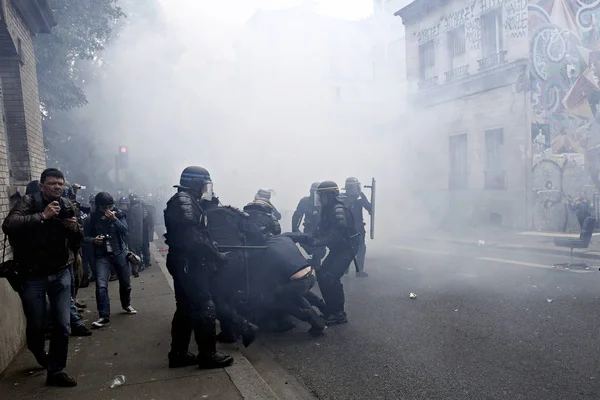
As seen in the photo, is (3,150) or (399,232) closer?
(3,150)

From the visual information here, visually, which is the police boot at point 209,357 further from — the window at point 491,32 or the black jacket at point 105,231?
the window at point 491,32

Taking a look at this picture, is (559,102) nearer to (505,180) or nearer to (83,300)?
(505,180)

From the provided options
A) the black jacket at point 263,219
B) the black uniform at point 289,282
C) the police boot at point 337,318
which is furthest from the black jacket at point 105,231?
the police boot at point 337,318

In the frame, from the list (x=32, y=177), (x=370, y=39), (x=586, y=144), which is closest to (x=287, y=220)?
(x=370, y=39)

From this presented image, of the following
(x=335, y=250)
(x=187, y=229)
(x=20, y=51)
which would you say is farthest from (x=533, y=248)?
(x=20, y=51)

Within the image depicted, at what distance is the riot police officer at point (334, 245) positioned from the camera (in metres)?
5.37

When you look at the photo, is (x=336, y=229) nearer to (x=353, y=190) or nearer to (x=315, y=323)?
(x=315, y=323)

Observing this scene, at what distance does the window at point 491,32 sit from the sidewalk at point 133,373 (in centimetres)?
1309

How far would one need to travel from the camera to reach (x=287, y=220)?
17.0 meters

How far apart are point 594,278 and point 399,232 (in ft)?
28.2

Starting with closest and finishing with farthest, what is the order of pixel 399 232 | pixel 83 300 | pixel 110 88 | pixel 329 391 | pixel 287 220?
pixel 329 391 < pixel 83 300 < pixel 399 232 < pixel 287 220 < pixel 110 88

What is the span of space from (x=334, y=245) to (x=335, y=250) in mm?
62

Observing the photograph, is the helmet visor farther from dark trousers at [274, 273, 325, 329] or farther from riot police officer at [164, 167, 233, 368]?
dark trousers at [274, 273, 325, 329]

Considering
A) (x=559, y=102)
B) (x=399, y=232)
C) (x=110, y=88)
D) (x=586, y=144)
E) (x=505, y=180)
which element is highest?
(x=110, y=88)
